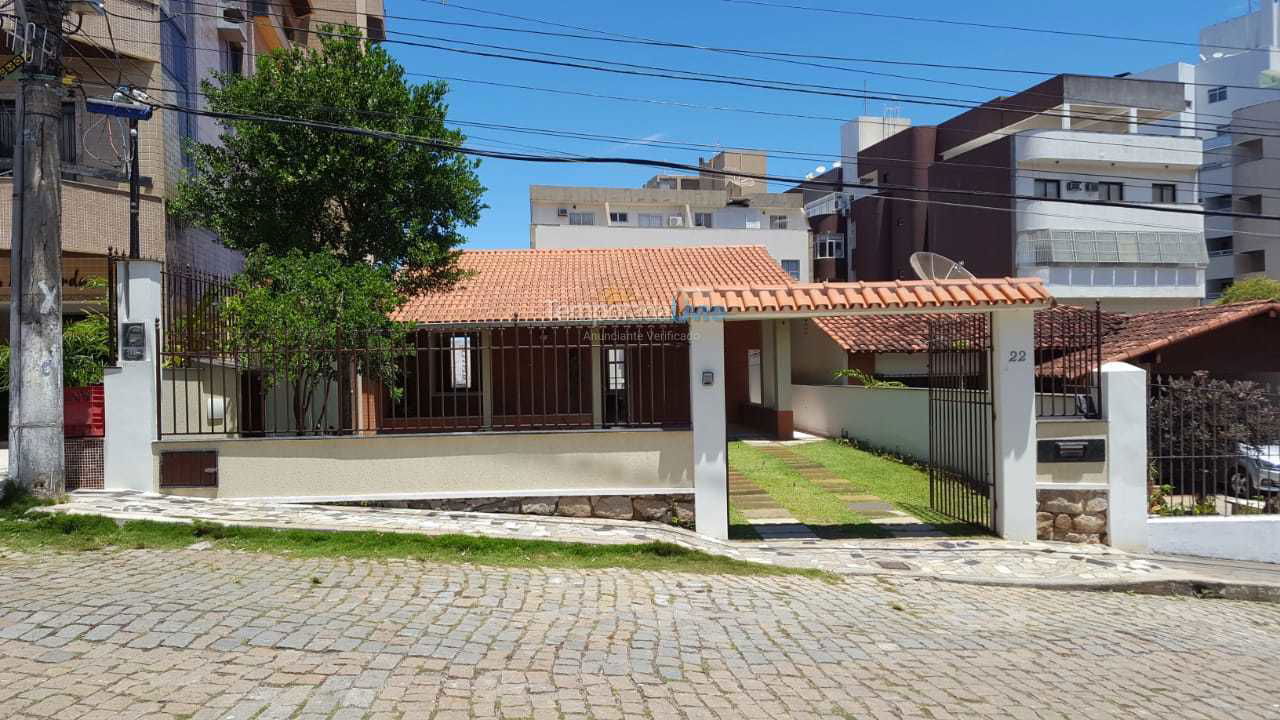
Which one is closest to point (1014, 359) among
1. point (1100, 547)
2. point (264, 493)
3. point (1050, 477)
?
point (1050, 477)

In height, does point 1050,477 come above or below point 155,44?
below

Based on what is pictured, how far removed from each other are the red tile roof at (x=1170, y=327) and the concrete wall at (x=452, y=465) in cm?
838

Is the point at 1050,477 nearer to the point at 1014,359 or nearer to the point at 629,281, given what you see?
the point at 1014,359

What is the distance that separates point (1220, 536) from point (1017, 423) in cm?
260

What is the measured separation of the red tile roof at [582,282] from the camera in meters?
17.9

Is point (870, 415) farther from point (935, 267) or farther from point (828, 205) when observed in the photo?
point (828, 205)

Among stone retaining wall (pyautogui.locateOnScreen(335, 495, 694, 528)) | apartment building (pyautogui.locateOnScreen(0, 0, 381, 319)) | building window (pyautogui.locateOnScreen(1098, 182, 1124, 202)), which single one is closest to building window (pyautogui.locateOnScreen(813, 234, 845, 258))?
building window (pyautogui.locateOnScreen(1098, 182, 1124, 202))

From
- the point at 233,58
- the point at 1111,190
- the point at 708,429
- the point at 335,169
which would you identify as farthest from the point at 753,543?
the point at 1111,190

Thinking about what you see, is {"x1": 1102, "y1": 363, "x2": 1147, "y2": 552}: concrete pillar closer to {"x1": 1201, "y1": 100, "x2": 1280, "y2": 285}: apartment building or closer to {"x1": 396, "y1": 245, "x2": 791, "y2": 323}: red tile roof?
{"x1": 396, "y1": 245, "x2": 791, "y2": 323}: red tile roof

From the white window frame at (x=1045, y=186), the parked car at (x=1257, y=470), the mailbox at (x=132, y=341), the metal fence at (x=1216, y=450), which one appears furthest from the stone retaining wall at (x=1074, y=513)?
the white window frame at (x=1045, y=186)

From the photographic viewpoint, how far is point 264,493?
943 cm

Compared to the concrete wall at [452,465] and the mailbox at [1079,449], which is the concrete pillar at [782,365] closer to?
the mailbox at [1079,449]

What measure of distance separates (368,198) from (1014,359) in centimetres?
979

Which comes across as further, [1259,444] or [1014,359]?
[1259,444]
